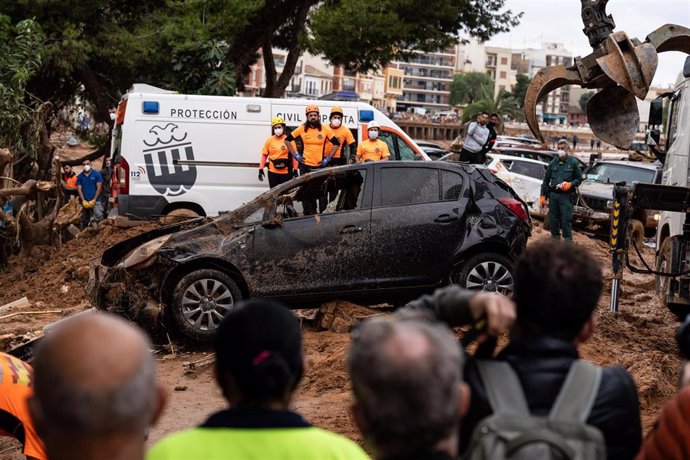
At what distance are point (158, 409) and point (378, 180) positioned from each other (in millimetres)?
8339

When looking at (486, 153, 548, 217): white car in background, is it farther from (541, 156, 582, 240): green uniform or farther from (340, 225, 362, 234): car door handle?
(340, 225, 362, 234): car door handle

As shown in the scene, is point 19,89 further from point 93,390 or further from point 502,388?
point 93,390

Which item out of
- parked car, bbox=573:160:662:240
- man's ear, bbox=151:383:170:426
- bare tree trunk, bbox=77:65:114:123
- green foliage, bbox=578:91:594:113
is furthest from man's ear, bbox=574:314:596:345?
bare tree trunk, bbox=77:65:114:123

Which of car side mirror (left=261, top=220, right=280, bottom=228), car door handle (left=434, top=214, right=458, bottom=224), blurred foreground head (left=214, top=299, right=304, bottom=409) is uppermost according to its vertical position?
blurred foreground head (left=214, top=299, right=304, bottom=409)

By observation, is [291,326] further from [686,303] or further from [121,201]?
[121,201]

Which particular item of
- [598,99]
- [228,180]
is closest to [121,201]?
[228,180]

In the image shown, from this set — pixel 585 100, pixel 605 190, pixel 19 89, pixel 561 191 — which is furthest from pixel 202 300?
pixel 585 100

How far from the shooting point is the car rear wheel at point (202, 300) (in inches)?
407

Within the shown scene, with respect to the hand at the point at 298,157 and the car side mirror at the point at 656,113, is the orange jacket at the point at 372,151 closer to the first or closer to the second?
the hand at the point at 298,157

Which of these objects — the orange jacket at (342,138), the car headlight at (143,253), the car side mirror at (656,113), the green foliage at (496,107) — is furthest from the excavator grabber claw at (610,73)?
the green foliage at (496,107)

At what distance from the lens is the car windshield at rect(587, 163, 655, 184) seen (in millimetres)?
23434

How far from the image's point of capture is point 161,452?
261 cm

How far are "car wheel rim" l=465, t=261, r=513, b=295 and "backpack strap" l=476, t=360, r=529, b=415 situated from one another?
7901 mm

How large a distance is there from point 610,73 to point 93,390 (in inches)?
343
